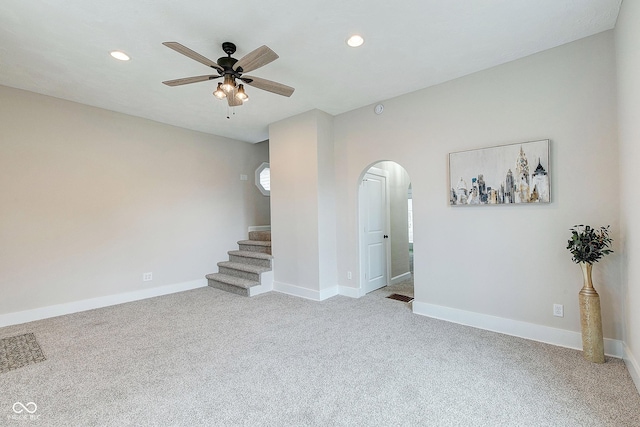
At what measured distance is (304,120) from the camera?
4297mm

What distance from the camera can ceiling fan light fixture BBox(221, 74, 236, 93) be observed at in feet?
7.96

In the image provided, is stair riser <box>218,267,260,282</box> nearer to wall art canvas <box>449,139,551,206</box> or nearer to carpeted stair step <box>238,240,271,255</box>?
carpeted stair step <box>238,240,271,255</box>

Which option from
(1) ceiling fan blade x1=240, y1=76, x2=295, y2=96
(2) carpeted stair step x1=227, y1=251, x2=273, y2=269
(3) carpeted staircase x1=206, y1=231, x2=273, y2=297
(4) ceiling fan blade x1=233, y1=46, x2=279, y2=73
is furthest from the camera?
(2) carpeted stair step x1=227, y1=251, x2=273, y2=269

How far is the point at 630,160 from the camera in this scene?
2045 millimetres

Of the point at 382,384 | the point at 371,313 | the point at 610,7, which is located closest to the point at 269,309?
the point at 371,313

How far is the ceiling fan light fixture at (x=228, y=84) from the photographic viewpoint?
2426mm

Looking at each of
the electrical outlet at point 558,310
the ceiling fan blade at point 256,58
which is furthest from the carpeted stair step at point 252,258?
the electrical outlet at point 558,310

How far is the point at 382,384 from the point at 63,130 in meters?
4.74

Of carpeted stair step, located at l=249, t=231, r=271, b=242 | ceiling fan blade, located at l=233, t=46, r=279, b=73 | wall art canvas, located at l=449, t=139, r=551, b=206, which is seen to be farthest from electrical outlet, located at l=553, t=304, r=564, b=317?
carpeted stair step, located at l=249, t=231, r=271, b=242

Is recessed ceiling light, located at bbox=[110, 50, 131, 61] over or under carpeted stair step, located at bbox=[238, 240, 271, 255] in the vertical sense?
over

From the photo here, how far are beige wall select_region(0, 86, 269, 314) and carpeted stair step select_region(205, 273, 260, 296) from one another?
10.8 inches

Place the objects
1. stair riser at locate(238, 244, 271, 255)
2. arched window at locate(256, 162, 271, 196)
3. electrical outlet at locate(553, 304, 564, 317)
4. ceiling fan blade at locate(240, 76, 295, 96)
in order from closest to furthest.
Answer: ceiling fan blade at locate(240, 76, 295, 96) < electrical outlet at locate(553, 304, 564, 317) < stair riser at locate(238, 244, 271, 255) < arched window at locate(256, 162, 271, 196)

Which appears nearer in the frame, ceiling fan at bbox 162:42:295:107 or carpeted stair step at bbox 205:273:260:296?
ceiling fan at bbox 162:42:295:107

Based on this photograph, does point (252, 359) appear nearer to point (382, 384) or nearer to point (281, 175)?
point (382, 384)
